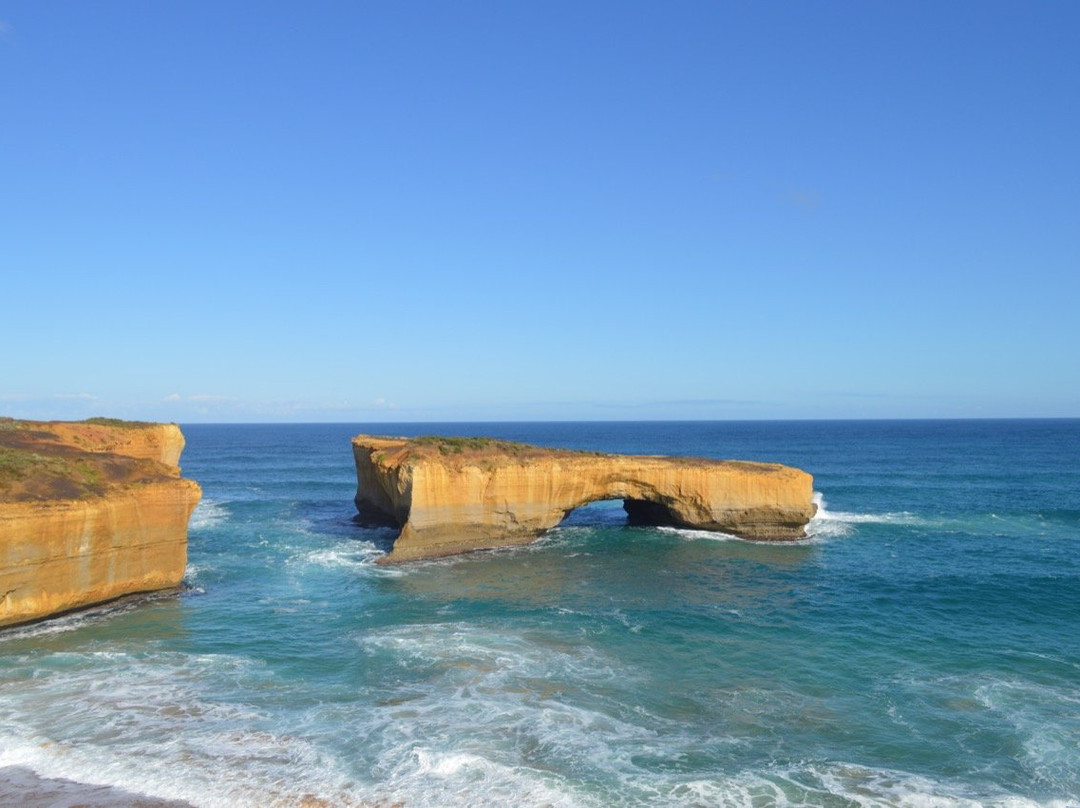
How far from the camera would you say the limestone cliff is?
21.8m

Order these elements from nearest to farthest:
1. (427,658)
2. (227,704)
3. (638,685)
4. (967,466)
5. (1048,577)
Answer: (227,704), (638,685), (427,658), (1048,577), (967,466)

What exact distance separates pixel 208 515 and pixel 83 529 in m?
22.4

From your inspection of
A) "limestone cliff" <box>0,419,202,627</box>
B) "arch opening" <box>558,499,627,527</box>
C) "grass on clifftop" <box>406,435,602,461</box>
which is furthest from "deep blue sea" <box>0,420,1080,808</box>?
"arch opening" <box>558,499,627,527</box>

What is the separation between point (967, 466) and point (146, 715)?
74.2 meters

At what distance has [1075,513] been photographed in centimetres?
4334

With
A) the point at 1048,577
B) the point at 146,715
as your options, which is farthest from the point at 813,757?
the point at 1048,577

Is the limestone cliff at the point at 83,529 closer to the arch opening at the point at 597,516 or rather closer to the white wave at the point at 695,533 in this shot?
the arch opening at the point at 597,516

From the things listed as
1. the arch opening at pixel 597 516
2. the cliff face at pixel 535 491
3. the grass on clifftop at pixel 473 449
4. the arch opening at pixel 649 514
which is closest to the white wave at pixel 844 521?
the cliff face at pixel 535 491

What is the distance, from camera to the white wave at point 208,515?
41219 mm

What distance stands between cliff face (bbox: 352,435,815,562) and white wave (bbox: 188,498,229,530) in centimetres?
979

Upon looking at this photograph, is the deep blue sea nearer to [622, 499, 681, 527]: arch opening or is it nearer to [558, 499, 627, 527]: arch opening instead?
[622, 499, 681, 527]: arch opening

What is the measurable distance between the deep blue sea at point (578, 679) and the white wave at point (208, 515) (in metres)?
6.41

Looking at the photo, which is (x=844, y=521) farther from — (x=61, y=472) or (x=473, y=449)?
(x=61, y=472)

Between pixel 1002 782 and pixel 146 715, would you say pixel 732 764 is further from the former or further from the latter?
→ pixel 146 715
